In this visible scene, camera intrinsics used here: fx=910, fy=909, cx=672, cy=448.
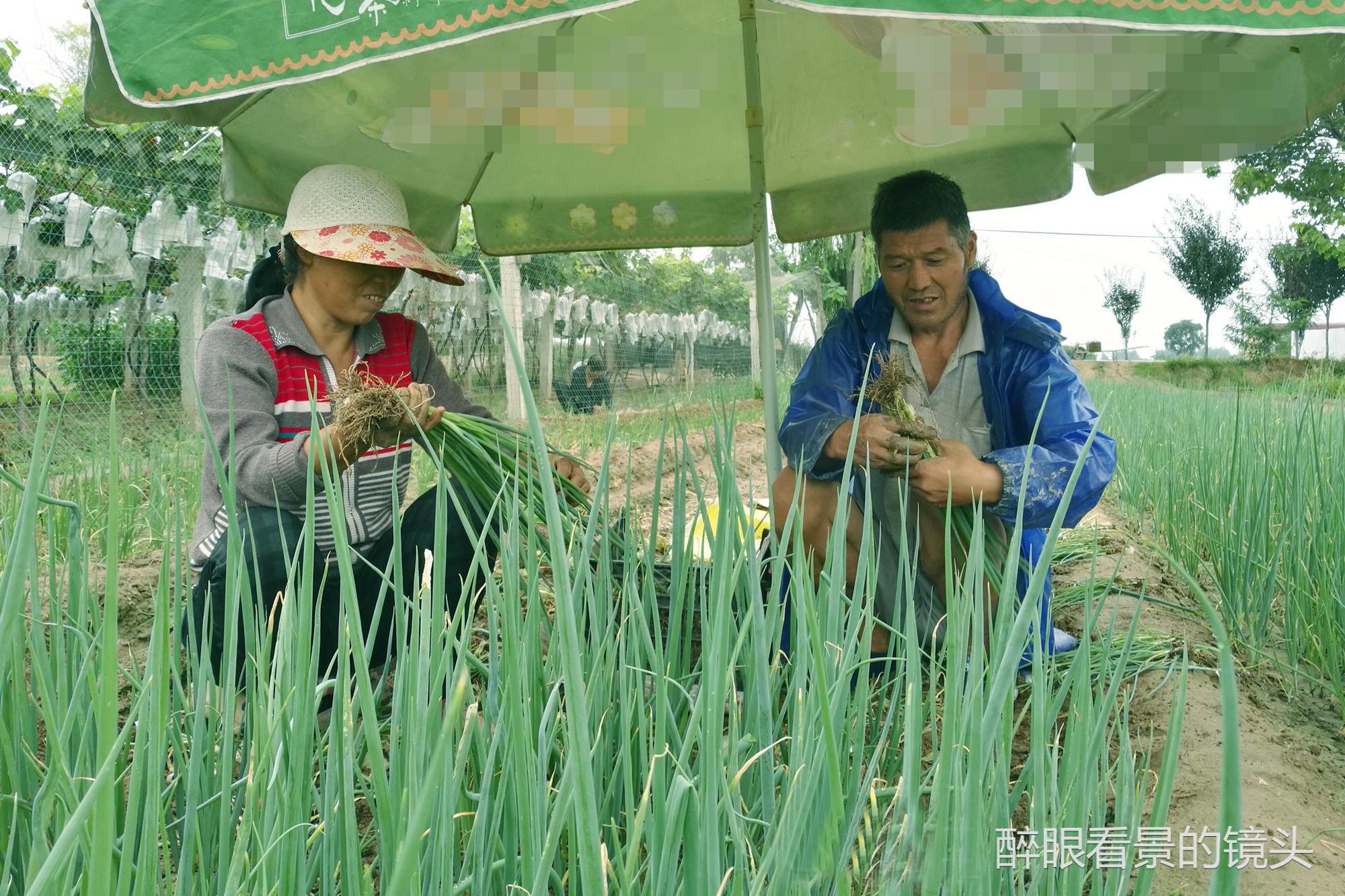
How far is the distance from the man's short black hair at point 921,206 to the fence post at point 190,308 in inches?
185

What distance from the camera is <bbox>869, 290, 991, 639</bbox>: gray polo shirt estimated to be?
198cm

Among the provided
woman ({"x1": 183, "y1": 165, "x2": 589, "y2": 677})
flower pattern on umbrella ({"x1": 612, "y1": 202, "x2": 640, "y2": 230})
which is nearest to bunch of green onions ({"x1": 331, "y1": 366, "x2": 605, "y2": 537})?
woman ({"x1": 183, "y1": 165, "x2": 589, "y2": 677})

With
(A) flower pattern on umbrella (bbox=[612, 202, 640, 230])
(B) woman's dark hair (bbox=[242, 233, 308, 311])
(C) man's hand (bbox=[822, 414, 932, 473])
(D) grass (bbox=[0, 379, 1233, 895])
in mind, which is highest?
(A) flower pattern on umbrella (bbox=[612, 202, 640, 230])

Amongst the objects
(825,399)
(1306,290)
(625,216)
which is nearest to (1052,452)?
(825,399)

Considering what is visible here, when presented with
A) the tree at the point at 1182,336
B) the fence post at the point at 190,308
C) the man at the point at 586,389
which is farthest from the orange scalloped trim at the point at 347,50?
the tree at the point at 1182,336

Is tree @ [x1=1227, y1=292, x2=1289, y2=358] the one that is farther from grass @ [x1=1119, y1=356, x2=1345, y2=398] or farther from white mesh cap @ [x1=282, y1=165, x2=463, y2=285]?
white mesh cap @ [x1=282, y1=165, x2=463, y2=285]

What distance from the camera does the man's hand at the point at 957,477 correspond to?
1535 millimetres

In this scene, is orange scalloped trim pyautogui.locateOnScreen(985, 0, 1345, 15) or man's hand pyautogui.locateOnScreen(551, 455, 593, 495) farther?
man's hand pyautogui.locateOnScreen(551, 455, 593, 495)

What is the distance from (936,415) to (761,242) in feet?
2.38

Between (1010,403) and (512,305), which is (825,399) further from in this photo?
(512,305)

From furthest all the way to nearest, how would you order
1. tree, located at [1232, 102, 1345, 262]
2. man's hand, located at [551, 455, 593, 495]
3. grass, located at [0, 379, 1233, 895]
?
tree, located at [1232, 102, 1345, 262] → man's hand, located at [551, 455, 593, 495] → grass, located at [0, 379, 1233, 895]

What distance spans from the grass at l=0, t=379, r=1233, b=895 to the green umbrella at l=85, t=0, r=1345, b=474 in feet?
1.78

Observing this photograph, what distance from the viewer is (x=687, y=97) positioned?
7.75ft

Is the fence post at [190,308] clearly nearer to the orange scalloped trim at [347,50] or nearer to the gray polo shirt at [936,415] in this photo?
the gray polo shirt at [936,415]
